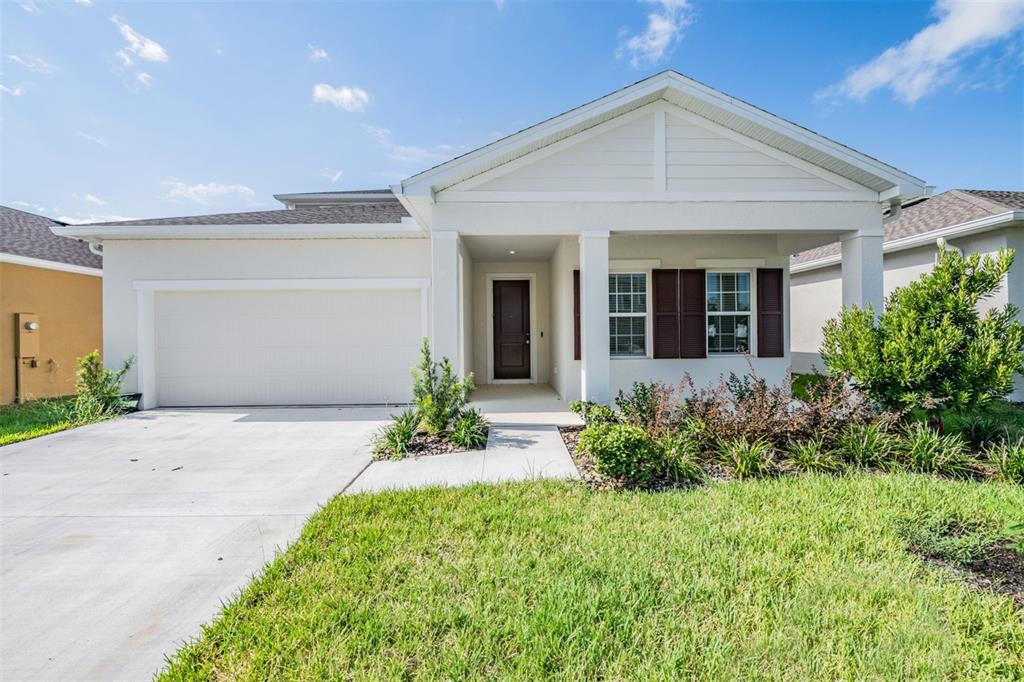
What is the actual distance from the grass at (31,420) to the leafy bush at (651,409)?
8.40 metres

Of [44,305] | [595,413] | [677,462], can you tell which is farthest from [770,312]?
[44,305]

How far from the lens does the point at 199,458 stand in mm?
5305

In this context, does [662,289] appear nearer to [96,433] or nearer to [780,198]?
[780,198]

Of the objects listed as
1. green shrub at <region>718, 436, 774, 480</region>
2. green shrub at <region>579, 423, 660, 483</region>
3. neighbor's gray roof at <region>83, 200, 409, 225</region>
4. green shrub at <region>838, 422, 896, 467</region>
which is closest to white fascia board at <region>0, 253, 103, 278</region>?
neighbor's gray roof at <region>83, 200, 409, 225</region>

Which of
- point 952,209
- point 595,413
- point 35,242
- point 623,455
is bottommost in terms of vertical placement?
point 623,455

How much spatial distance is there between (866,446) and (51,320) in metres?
14.8

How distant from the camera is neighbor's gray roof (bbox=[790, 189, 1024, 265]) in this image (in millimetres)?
8578

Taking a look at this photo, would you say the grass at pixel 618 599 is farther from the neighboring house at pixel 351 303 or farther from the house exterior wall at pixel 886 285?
the house exterior wall at pixel 886 285

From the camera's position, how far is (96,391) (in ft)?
24.8

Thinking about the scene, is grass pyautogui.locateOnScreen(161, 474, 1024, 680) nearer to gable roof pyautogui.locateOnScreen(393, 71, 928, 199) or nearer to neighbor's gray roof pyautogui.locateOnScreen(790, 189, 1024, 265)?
gable roof pyautogui.locateOnScreen(393, 71, 928, 199)

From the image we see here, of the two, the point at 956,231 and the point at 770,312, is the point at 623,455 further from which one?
the point at 956,231

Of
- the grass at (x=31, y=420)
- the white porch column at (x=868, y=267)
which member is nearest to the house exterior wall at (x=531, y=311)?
the white porch column at (x=868, y=267)

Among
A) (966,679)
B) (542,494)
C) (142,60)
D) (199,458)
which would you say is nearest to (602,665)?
(966,679)

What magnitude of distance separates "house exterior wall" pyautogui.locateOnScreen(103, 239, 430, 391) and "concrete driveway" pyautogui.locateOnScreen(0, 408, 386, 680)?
8.07 ft
